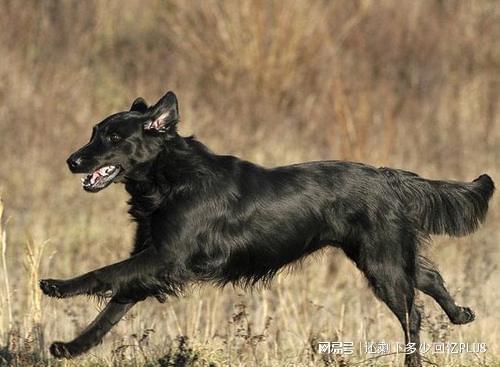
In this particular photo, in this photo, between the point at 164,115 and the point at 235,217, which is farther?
the point at 235,217

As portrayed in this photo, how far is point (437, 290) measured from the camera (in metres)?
6.15

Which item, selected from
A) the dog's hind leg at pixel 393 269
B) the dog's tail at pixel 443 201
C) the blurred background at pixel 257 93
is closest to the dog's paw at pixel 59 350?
the dog's hind leg at pixel 393 269

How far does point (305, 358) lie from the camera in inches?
243

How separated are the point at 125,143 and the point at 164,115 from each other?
262mm

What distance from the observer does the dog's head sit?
5.39 metres

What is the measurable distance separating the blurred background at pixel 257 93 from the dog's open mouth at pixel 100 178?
3.72 m

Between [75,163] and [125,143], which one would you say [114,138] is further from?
[75,163]

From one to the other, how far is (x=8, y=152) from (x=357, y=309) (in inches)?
225

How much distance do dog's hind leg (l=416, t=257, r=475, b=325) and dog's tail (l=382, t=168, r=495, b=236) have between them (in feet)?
0.76

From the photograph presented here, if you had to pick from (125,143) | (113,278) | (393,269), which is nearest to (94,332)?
(113,278)

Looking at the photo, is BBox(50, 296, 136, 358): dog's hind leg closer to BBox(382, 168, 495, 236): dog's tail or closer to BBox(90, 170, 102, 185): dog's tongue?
BBox(90, 170, 102, 185): dog's tongue

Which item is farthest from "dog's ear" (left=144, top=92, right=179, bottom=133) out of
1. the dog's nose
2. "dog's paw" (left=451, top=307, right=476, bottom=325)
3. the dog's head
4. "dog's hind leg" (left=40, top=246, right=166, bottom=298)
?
"dog's paw" (left=451, top=307, right=476, bottom=325)

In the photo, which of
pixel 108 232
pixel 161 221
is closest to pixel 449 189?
pixel 161 221

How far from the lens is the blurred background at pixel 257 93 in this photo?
35.0 ft
